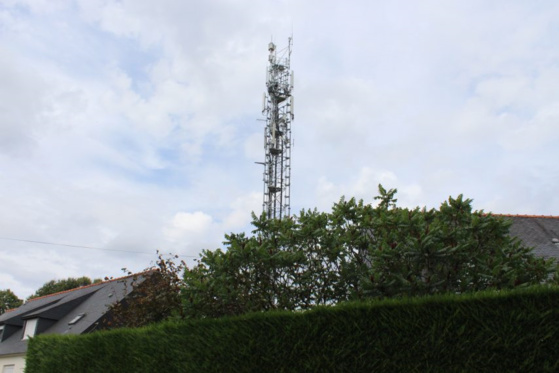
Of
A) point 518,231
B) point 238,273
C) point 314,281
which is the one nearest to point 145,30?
point 238,273

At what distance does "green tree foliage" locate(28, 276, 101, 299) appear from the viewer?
4391cm

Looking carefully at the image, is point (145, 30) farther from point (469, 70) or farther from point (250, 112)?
point (250, 112)

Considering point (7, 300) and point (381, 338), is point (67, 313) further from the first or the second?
point (7, 300)

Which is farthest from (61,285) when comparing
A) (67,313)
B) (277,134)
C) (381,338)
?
(381,338)

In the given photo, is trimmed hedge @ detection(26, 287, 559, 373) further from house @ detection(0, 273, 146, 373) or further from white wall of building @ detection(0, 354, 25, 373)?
white wall of building @ detection(0, 354, 25, 373)

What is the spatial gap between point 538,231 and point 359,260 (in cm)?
1130

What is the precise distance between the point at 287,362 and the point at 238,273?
7.56ft

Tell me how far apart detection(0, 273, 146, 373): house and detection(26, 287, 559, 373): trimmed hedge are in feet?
52.6

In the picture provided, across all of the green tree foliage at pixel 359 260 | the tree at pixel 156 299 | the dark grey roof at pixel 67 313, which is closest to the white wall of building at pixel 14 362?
the dark grey roof at pixel 67 313

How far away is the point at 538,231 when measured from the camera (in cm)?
1622

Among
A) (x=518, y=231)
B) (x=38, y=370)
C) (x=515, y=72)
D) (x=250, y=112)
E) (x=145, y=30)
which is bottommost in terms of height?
(x=38, y=370)

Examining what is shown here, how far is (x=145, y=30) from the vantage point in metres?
9.41

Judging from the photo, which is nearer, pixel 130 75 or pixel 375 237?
pixel 375 237

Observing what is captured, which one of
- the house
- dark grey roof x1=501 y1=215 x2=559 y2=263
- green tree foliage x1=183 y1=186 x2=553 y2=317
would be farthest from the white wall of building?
dark grey roof x1=501 y1=215 x2=559 y2=263
